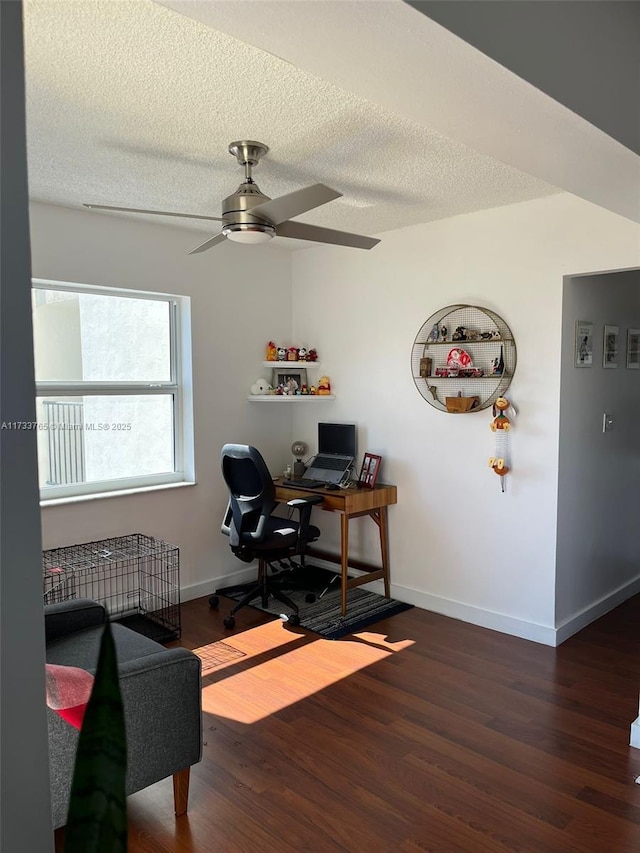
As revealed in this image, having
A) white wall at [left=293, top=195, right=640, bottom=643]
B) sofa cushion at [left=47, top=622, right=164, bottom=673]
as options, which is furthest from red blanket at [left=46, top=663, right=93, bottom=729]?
white wall at [left=293, top=195, right=640, bottom=643]

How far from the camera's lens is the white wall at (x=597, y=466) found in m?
3.65

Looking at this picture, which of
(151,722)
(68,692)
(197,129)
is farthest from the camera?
(197,129)

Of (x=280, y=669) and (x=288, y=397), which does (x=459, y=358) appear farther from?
(x=280, y=669)

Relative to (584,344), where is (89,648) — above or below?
below

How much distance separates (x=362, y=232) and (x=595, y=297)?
1.56m

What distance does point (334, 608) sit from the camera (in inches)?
166

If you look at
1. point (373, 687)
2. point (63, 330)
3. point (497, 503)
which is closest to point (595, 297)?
point (497, 503)

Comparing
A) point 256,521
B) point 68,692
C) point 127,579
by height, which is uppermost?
point 68,692

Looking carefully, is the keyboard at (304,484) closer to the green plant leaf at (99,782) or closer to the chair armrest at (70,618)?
the chair armrest at (70,618)

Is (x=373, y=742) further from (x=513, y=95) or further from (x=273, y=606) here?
(x=513, y=95)

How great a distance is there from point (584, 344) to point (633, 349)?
2.78ft

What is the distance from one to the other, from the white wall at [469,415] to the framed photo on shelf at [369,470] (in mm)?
114

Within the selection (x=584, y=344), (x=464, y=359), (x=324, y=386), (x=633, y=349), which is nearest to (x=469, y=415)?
(x=464, y=359)

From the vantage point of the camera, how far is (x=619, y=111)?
5.75 feet
